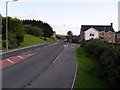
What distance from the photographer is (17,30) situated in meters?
39.1

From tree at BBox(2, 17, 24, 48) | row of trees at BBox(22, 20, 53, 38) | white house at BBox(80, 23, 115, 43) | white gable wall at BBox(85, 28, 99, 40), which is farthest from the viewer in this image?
row of trees at BBox(22, 20, 53, 38)

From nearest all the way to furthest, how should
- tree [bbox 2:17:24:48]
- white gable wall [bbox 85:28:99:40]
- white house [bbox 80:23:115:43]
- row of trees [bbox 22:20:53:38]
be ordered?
1. tree [bbox 2:17:24:48]
2. white house [bbox 80:23:115:43]
3. white gable wall [bbox 85:28:99:40]
4. row of trees [bbox 22:20:53:38]

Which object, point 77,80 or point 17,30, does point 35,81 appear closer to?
point 77,80

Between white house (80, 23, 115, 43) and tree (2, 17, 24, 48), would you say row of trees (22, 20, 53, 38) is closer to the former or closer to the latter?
white house (80, 23, 115, 43)

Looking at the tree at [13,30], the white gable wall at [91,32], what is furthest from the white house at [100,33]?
the tree at [13,30]

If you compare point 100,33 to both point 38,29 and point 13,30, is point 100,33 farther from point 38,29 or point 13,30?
point 13,30

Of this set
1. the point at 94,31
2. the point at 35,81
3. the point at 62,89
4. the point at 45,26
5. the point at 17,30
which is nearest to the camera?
the point at 62,89

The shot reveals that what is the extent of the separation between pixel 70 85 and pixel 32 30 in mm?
78674

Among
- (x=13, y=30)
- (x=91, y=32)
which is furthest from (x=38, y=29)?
(x=13, y=30)

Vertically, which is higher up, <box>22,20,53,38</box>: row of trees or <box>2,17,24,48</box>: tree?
<box>22,20,53,38</box>: row of trees

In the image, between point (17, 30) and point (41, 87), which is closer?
point (41, 87)

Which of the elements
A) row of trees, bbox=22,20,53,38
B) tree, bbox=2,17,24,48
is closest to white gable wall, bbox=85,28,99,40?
row of trees, bbox=22,20,53,38

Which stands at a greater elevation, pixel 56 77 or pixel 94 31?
pixel 94 31

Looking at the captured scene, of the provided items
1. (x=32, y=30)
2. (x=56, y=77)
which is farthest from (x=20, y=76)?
(x=32, y=30)
